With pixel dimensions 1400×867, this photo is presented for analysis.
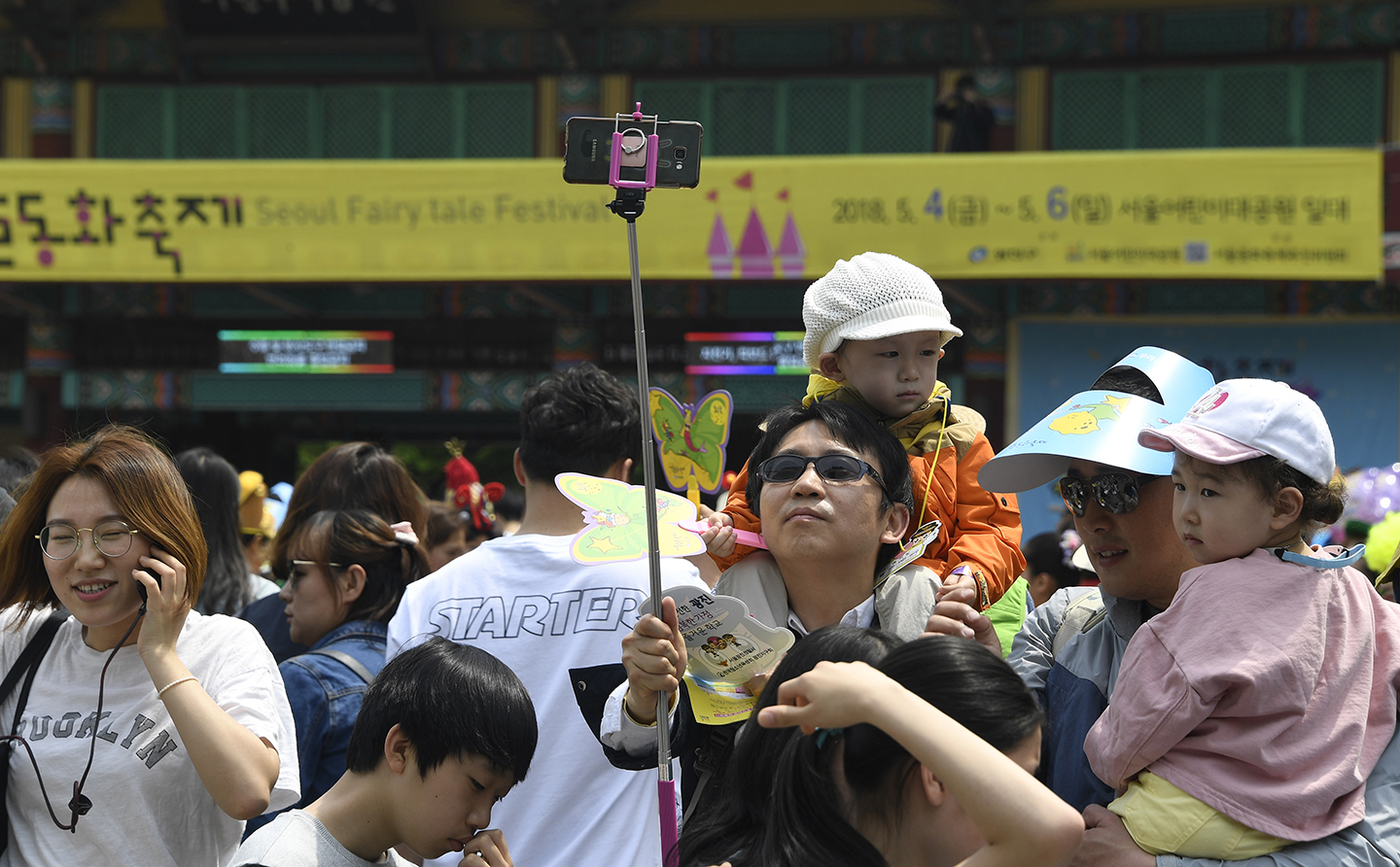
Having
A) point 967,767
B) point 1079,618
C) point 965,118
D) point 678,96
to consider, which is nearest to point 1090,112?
point 965,118

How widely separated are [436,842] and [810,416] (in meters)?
0.97

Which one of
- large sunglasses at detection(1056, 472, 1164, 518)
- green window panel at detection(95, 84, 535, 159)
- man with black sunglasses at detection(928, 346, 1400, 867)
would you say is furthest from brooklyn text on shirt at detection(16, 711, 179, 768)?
green window panel at detection(95, 84, 535, 159)

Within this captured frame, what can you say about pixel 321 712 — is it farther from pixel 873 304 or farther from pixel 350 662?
pixel 873 304

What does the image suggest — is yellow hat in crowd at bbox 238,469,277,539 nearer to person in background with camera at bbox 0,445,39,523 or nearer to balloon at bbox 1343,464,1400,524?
person in background with camera at bbox 0,445,39,523

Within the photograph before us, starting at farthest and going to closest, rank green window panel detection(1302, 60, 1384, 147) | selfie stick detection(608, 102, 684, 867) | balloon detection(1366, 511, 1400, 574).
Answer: green window panel detection(1302, 60, 1384, 147), balloon detection(1366, 511, 1400, 574), selfie stick detection(608, 102, 684, 867)

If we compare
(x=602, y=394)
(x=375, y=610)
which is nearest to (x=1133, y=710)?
(x=602, y=394)

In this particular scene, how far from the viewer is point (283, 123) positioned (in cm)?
1152

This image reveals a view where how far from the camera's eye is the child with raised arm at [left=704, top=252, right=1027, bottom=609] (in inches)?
94.7

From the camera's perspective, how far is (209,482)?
366 centimetres

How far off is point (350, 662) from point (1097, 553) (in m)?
1.69

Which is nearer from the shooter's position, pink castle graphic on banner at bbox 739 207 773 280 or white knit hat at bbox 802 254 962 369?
white knit hat at bbox 802 254 962 369

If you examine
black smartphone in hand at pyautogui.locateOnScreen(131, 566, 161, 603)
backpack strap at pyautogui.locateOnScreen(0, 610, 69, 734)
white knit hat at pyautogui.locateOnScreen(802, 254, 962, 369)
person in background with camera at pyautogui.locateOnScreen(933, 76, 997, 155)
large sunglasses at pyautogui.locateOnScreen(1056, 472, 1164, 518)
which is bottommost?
backpack strap at pyautogui.locateOnScreen(0, 610, 69, 734)

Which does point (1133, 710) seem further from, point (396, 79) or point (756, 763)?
point (396, 79)

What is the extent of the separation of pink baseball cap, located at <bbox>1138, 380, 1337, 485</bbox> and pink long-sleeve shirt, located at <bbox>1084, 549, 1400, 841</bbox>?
0.51 feet
